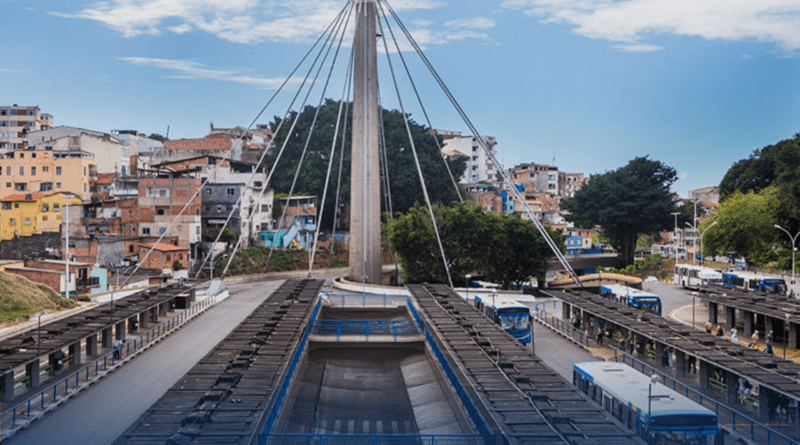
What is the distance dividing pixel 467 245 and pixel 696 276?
14551mm

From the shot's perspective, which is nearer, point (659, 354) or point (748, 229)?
point (659, 354)

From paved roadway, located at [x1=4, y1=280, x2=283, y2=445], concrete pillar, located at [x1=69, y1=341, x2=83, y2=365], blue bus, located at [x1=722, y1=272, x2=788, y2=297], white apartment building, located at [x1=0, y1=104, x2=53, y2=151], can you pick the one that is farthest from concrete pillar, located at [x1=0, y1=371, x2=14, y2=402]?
white apartment building, located at [x1=0, y1=104, x2=53, y2=151]

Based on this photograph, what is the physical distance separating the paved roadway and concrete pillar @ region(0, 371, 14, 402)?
52.7 inches

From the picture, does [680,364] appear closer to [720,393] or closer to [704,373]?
[704,373]

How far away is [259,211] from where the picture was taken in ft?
232

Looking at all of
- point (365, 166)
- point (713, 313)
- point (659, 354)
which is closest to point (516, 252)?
point (365, 166)

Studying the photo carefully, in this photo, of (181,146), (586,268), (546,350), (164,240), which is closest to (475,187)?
(586,268)

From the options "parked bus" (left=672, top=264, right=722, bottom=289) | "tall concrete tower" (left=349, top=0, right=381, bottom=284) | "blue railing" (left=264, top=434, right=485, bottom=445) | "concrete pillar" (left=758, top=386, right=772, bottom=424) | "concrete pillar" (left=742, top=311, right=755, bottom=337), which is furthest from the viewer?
"tall concrete tower" (left=349, top=0, right=381, bottom=284)

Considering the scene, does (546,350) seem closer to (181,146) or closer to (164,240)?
(164,240)

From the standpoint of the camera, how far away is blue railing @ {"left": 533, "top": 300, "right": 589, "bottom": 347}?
29386mm

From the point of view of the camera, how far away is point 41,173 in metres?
68.2

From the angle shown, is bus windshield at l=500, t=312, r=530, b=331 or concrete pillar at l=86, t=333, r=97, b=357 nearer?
concrete pillar at l=86, t=333, r=97, b=357

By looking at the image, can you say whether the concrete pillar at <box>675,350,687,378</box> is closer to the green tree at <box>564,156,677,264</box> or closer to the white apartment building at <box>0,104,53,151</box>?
the green tree at <box>564,156,677,264</box>

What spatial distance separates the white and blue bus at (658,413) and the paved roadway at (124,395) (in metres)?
11.7
